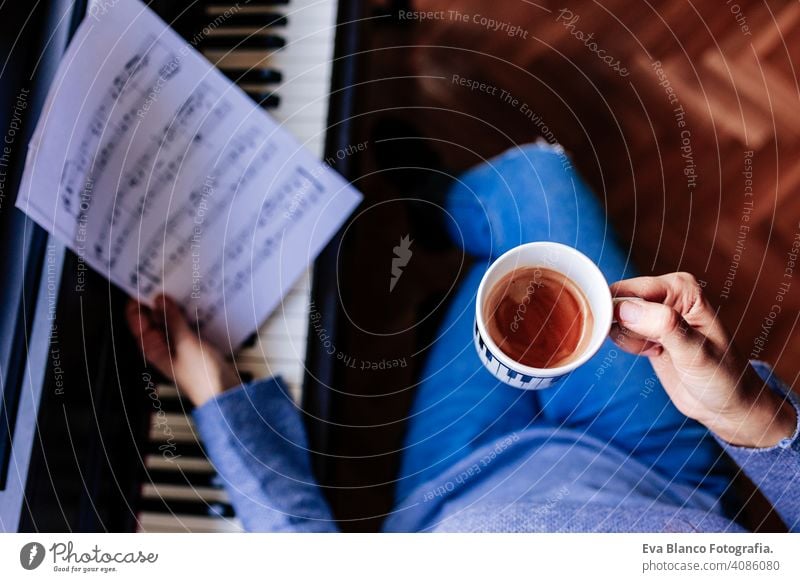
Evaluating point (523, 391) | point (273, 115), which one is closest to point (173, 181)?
point (273, 115)

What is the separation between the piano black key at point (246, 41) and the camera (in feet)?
1.48

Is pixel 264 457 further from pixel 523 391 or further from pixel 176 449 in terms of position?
pixel 523 391

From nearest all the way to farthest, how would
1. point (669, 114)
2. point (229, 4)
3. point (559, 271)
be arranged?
point (559, 271), point (229, 4), point (669, 114)

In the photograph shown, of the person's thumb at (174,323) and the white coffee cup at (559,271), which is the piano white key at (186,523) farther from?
the white coffee cup at (559,271)

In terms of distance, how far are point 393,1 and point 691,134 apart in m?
0.32

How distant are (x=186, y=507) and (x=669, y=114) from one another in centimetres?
57

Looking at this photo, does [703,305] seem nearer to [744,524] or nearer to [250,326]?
[744,524]

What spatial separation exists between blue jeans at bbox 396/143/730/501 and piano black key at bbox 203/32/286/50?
18cm

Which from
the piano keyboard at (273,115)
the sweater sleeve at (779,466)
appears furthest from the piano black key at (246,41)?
the sweater sleeve at (779,466)

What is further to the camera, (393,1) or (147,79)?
(393,1)

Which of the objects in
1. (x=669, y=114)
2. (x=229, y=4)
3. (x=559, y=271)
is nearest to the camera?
(x=559, y=271)

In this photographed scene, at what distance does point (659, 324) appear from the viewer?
1.19 feet
